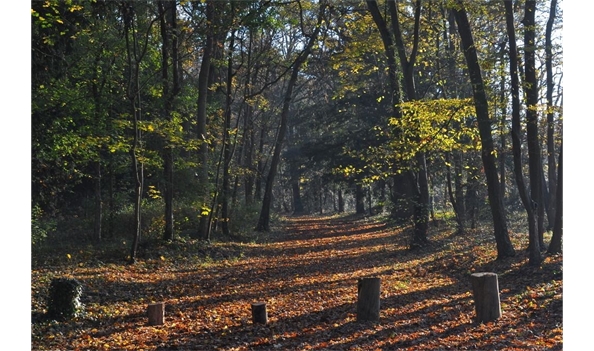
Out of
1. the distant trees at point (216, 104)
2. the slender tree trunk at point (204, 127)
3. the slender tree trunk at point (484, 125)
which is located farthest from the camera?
the slender tree trunk at point (204, 127)

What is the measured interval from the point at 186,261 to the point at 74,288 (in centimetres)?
713

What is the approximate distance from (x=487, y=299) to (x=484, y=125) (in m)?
6.62

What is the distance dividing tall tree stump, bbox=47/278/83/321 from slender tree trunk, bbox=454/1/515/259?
10400 millimetres

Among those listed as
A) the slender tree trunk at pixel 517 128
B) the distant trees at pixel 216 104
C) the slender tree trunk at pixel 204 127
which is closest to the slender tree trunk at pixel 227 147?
the distant trees at pixel 216 104

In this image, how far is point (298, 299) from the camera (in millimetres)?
11680

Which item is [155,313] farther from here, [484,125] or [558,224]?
[558,224]

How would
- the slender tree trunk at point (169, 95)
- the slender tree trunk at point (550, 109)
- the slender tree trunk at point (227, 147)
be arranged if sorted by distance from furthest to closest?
the slender tree trunk at point (227, 147), the slender tree trunk at point (169, 95), the slender tree trunk at point (550, 109)

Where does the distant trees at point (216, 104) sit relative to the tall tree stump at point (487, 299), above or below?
above

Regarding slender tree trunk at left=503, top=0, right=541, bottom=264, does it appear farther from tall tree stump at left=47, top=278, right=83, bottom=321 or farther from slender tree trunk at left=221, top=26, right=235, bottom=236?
tall tree stump at left=47, top=278, right=83, bottom=321

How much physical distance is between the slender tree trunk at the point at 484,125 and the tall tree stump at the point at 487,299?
579 centimetres

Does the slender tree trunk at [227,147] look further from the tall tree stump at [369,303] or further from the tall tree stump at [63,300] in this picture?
the tall tree stump at [369,303]

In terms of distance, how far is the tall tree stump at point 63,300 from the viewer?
9.28 meters

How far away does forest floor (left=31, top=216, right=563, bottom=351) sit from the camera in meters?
8.25

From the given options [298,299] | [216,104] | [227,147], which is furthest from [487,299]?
[216,104]
